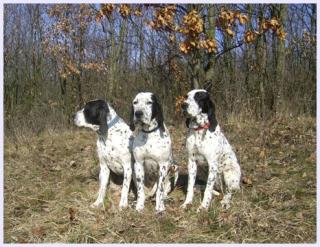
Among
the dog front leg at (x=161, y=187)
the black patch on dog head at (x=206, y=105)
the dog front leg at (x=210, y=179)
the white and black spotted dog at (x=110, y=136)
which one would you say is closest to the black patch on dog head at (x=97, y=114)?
the white and black spotted dog at (x=110, y=136)

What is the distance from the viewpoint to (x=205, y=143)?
5.69 meters

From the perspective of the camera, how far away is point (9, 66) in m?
15.9

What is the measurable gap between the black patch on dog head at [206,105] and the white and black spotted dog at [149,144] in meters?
0.49

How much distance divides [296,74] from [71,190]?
743 cm

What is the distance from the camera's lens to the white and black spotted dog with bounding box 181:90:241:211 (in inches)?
220

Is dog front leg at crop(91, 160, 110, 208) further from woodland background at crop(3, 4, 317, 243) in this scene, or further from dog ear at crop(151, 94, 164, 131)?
dog ear at crop(151, 94, 164, 131)

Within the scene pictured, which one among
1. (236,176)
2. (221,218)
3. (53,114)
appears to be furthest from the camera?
(53,114)

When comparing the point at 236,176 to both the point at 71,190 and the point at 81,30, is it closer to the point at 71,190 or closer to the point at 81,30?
the point at 71,190

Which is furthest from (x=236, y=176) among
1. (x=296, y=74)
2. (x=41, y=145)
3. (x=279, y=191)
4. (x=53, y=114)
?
(x=53, y=114)

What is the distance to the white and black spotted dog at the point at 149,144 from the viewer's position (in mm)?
5457

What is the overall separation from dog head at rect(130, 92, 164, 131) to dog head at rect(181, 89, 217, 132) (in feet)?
1.10

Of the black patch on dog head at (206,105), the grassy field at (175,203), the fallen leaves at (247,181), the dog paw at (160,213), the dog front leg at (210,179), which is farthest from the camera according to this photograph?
the fallen leaves at (247,181)

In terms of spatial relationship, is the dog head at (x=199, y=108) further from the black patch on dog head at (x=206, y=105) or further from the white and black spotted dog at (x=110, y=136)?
the white and black spotted dog at (x=110, y=136)

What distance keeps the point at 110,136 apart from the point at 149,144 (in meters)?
0.63
